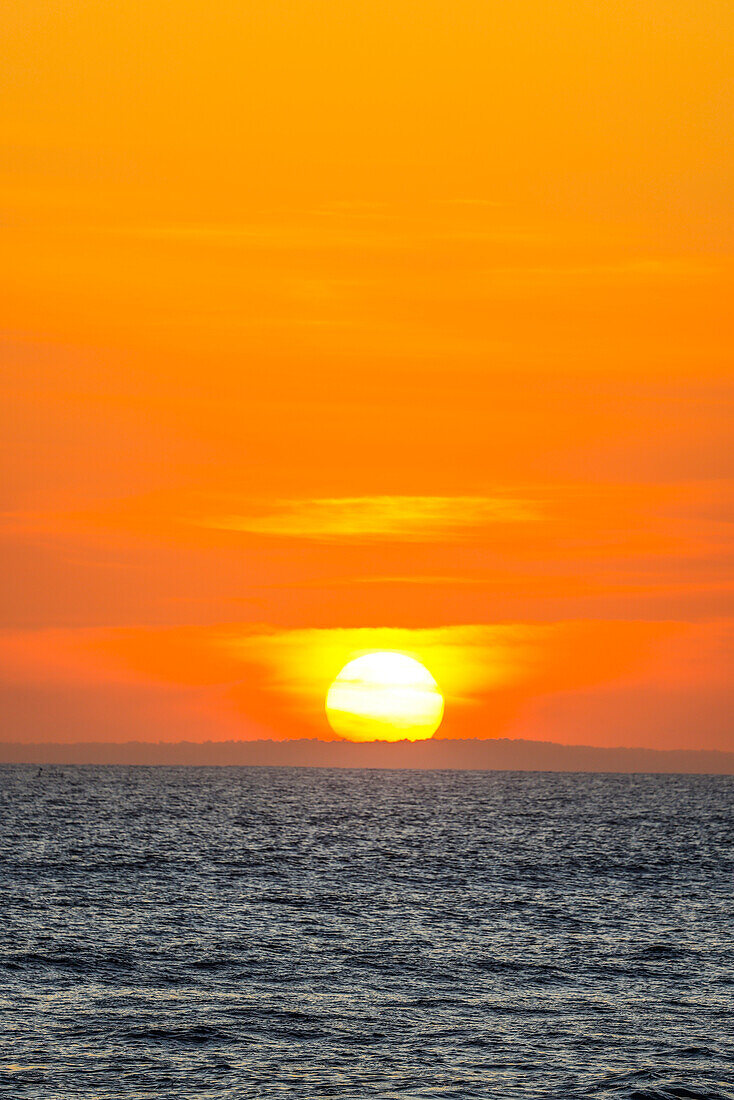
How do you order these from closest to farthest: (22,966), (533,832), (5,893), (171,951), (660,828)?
(22,966), (171,951), (5,893), (533,832), (660,828)

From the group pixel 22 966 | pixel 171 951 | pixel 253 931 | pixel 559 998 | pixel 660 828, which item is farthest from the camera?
pixel 660 828

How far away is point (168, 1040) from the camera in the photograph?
39.4 metres

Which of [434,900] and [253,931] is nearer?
[253,931]

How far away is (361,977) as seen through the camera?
50000 millimetres

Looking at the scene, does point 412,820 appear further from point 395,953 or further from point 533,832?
point 395,953

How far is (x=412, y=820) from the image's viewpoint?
568 ft

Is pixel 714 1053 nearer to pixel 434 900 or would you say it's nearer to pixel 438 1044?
pixel 438 1044

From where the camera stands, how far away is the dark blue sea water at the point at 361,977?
118 feet

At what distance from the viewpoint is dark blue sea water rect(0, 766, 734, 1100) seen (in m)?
36.0

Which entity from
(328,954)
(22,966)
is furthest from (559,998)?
(22,966)

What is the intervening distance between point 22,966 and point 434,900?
3107 cm

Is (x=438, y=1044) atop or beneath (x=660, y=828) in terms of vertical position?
beneath

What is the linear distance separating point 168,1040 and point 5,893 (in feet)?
126

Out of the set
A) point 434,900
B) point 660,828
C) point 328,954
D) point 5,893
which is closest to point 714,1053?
point 328,954
